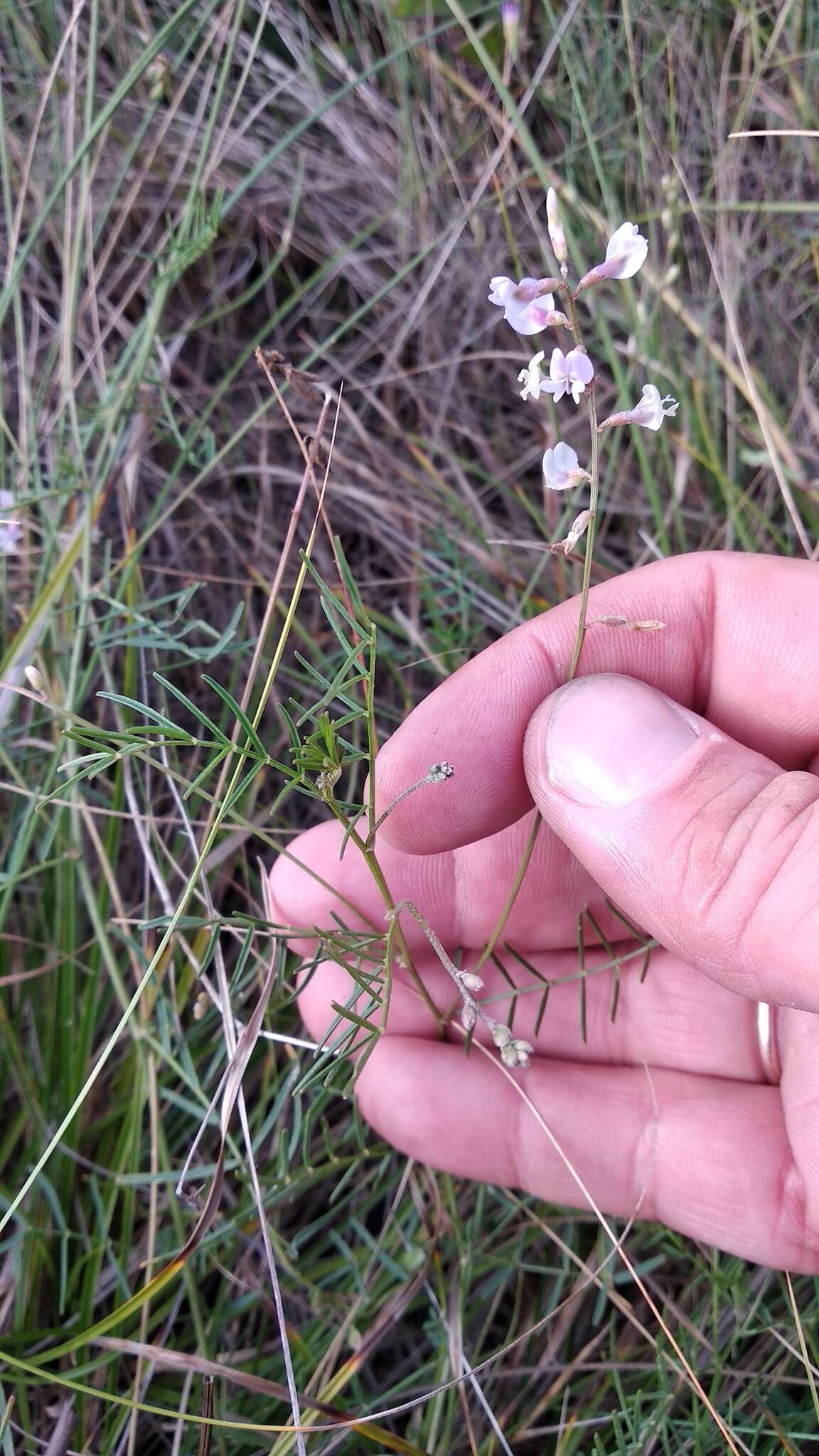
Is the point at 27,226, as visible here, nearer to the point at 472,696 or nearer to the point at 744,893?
the point at 472,696

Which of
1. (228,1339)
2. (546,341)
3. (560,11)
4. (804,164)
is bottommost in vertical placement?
(228,1339)

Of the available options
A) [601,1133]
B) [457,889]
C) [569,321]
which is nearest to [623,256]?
[569,321]

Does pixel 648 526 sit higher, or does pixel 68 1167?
pixel 648 526

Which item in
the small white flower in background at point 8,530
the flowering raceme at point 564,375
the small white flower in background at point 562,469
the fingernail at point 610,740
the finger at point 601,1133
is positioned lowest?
the finger at point 601,1133

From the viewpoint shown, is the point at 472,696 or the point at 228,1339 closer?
the point at 472,696

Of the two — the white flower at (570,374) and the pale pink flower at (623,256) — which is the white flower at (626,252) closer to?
the pale pink flower at (623,256)

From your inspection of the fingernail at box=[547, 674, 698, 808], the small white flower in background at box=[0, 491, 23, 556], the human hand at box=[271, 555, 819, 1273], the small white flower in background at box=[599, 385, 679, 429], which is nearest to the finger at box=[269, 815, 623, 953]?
the human hand at box=[271, 555, 819, 1273]

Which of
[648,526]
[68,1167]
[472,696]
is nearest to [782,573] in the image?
[472,696]

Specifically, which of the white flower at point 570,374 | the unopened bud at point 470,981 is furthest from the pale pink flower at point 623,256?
the unopened bud at point 470,981
